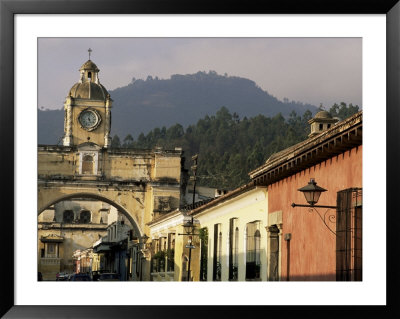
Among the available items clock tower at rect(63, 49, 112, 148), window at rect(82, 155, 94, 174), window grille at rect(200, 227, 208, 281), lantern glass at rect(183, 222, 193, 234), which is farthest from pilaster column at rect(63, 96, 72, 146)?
window grille at rect(200, 227, 208, 281)

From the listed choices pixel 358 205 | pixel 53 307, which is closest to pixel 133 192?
pixel 358 205

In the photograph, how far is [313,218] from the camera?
45.9 feet

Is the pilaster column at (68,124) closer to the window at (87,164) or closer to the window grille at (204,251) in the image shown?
the window at (87,164)

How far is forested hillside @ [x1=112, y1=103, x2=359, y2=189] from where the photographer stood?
3775cm

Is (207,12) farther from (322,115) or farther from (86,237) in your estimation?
(86,237)

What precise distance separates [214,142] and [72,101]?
8.80m

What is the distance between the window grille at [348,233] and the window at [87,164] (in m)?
34.2

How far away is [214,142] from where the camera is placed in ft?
147

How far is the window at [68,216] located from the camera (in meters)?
64.0

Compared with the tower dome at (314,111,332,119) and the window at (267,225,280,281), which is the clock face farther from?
the window at (267,225,280,281)

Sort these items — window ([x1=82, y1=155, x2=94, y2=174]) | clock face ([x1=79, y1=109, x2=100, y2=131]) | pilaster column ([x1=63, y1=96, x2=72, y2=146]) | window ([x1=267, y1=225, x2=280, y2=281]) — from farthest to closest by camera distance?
1. clock face ([x1=79, y1=109, x2=100, y2=131])
2. pilaster column ([x1=63, y1=96, x2=72, y2=146])
3. window ([x1=82, y1=155, x2=94, y2=174])
4. window ([x1=267, y1=225, x2=280, y2=281])

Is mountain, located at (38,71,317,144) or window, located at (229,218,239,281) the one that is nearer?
window, located at (229,218,239,281)

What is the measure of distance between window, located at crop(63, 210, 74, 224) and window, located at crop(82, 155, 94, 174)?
699 inches

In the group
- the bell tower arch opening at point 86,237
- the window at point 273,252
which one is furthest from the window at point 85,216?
the window at point 273,252
